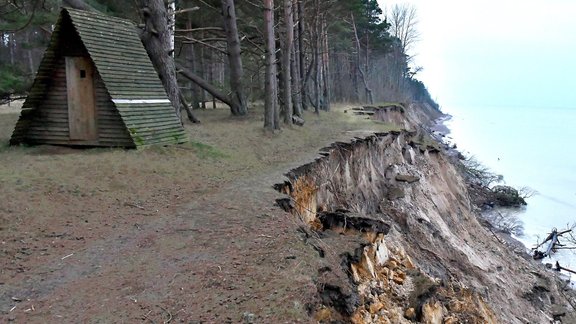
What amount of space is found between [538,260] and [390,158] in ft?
24.3

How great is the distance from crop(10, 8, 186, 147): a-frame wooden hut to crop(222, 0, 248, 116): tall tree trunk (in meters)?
8.91

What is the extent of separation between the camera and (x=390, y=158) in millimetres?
17156

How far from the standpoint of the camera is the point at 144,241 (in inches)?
222

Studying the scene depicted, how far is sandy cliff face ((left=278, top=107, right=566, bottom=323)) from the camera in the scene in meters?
5.91

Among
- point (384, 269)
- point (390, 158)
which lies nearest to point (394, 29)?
point (390, 158)

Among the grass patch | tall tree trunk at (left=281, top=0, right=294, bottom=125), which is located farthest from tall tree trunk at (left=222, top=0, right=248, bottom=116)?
the grass patch

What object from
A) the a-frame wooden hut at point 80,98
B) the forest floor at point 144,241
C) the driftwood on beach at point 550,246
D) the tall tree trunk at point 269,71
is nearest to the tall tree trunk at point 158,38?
the a-frame wooden hut at point 80,98

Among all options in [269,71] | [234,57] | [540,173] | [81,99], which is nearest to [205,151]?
[81,99]

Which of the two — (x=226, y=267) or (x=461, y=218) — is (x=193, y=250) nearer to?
(x=226, y=267)

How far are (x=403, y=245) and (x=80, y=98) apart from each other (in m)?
8.36

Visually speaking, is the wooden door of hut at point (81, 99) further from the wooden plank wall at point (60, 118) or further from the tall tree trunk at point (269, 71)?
the tall tree trunk at point (269, 71)

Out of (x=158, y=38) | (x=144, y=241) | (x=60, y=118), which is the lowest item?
(x=144, y=241)

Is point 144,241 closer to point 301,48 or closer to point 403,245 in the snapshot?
point 403,245

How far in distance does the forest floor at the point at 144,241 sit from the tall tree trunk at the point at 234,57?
9.94 m
